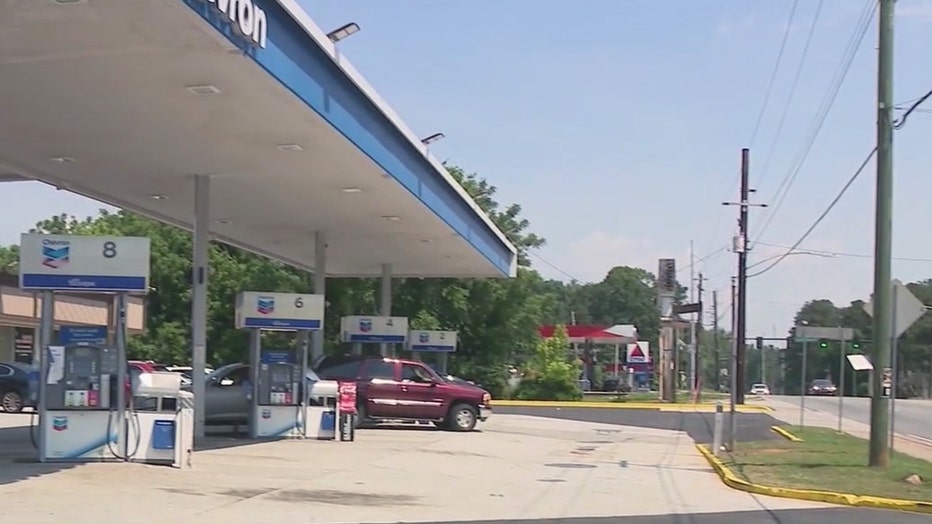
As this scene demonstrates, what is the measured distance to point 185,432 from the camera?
16.8 m

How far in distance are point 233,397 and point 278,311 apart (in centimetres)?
232

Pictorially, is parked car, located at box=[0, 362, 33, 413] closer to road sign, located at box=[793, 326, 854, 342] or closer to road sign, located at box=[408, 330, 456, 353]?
road sign, located at box=[408, 330, 456, 353]

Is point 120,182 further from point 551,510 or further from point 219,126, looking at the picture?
point 551,510

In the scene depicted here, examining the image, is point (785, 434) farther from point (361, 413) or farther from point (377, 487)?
point (377, 487)

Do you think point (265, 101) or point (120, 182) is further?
point (120, 182)

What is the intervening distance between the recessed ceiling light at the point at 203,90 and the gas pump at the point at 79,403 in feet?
12.8

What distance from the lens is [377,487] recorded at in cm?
1577

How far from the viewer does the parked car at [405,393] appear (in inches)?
1095

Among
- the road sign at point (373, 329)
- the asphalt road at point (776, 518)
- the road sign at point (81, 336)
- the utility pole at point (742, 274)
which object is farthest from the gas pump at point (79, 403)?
the utility pole at point (742, 274)

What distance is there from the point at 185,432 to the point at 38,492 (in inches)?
137

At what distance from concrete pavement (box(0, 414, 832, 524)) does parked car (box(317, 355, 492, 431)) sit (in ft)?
13.3

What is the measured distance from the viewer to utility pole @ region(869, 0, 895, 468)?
19.6 m

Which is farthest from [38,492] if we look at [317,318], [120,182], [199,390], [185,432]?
[120,182]

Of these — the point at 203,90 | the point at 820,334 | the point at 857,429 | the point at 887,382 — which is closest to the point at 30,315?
the point at 820,334
